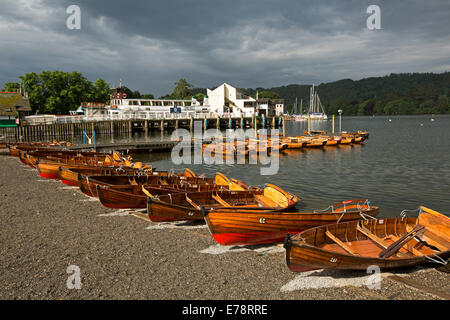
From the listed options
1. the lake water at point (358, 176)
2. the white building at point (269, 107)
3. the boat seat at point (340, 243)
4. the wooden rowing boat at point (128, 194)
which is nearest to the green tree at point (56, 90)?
the lake water at point (358, 176)

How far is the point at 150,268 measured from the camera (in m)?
8.05

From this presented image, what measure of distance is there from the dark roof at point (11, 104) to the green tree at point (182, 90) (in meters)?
78.2

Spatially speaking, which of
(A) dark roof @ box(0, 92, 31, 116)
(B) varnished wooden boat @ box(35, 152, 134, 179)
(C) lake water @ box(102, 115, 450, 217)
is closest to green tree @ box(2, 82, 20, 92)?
(A) dark roof @ box(0, 92, 31, 116)

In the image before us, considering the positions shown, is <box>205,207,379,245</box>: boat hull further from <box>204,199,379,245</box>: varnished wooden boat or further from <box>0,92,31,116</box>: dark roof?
<box>0,92,31,116</box>: dark roof

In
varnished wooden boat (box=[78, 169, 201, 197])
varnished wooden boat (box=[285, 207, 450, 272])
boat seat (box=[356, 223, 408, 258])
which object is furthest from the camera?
varnished wooden boat (box=[78, 169, 201, 197])

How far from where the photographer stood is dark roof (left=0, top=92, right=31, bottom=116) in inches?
2005

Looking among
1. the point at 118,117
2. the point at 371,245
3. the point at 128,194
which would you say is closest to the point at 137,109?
the point at 118,117

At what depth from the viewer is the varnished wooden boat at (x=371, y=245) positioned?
732cm

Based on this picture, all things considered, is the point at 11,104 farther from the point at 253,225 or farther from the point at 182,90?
the point at 182,90

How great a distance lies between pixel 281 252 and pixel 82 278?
5609 millimetres

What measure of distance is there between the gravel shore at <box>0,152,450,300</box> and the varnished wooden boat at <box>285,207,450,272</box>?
480 millimetres
